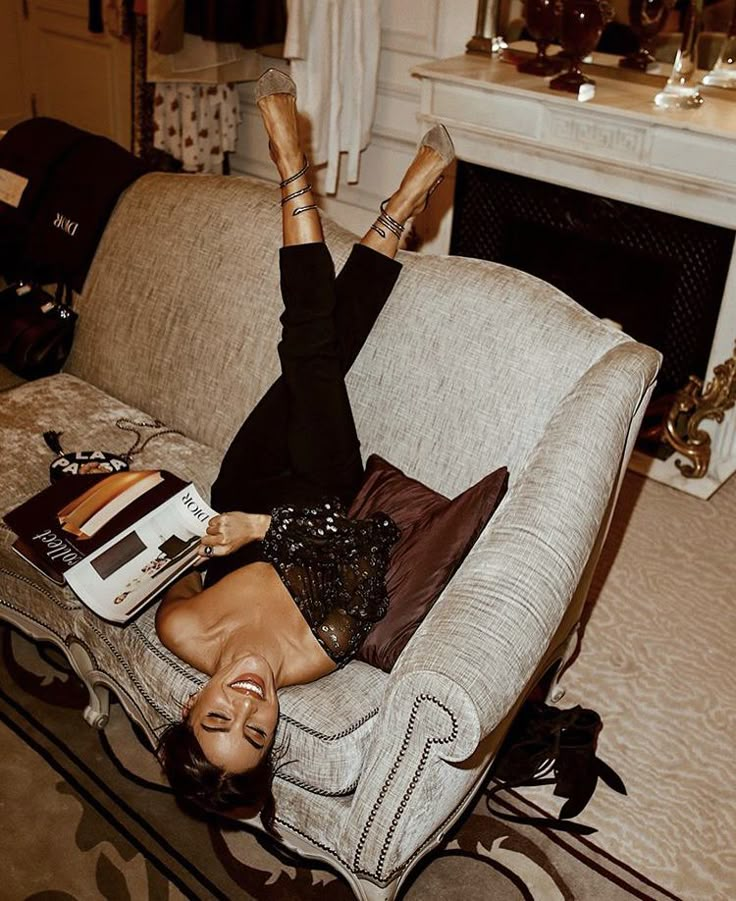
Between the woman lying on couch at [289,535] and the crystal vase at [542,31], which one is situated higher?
the crystal vase at [542,31]

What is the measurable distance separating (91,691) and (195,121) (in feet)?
7.86

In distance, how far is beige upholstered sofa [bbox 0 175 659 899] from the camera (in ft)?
4.65

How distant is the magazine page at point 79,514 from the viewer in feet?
5.80

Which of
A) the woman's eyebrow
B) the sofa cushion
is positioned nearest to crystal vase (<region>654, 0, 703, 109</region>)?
the sofa cushion

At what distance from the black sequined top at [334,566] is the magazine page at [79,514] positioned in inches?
10.3

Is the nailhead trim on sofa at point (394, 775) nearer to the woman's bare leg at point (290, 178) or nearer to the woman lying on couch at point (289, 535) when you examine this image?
the woman lying on couch at point (289, 535)

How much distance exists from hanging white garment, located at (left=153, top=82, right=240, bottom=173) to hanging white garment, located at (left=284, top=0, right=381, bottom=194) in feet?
1.79

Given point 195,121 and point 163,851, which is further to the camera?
point 195,121

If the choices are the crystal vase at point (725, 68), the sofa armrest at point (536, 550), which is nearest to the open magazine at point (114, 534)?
the sofa armrest at point (536, 550)

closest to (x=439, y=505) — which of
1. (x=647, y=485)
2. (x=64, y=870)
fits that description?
(x=64, y=870)

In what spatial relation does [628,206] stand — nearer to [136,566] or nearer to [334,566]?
[334,566]

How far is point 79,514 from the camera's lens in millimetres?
1814

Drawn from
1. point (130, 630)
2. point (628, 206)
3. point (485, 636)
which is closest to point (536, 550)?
point (485, 636)

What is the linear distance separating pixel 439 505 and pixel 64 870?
91cm
